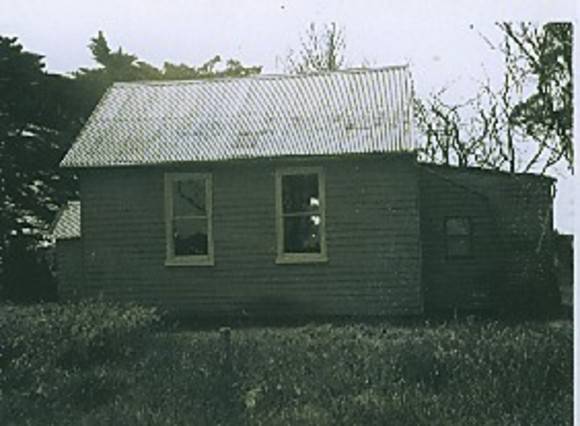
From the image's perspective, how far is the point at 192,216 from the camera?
466 cm

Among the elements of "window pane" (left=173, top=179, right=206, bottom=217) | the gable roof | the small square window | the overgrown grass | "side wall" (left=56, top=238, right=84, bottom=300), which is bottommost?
the overgrown grass

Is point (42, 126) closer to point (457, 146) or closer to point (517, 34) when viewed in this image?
point (457, 146)

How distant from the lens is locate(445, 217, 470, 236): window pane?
4.96 meters

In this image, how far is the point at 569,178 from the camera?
4.32m

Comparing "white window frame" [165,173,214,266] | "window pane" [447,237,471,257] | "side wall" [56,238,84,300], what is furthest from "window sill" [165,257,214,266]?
"window pane" [447,237,471,257]

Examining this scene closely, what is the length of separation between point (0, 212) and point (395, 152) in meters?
2.18

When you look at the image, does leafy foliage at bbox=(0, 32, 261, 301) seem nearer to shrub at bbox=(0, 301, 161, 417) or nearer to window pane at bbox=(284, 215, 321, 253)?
shrub at bbox=(0, 301, 161, 417)

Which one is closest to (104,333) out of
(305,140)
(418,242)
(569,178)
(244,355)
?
(244,355)

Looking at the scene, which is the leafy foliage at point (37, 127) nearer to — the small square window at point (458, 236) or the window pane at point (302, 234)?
the window pane at point (302, 234)

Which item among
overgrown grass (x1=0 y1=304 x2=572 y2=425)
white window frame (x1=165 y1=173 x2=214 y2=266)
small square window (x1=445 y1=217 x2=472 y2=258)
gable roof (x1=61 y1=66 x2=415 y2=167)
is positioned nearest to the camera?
overgrown grass (x1=0 y1=304 x2=572 y2=425)

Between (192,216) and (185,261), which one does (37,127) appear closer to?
(192,216)

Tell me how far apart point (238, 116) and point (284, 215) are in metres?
0.61

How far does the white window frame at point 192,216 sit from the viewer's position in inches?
183

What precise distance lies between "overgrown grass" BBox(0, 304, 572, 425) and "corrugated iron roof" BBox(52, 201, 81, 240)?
0.37 metres
